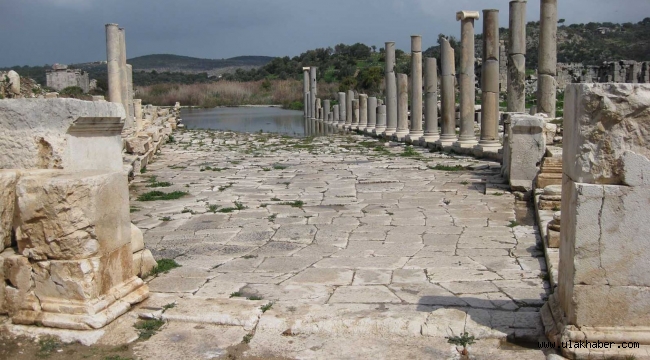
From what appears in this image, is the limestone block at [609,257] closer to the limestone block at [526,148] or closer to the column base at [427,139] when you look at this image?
the limestone block at [526,148]

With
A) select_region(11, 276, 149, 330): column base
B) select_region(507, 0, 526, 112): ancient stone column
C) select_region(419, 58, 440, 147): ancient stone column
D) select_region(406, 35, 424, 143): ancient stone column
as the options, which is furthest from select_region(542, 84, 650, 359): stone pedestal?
select_region(406, 35, 424, 143): ancient stone column

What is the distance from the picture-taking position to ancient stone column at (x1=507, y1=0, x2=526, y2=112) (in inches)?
658

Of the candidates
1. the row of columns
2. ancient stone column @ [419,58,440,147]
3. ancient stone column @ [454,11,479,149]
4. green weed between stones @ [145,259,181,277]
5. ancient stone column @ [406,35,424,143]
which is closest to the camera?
green weed between stones @ [145,259,181,277]

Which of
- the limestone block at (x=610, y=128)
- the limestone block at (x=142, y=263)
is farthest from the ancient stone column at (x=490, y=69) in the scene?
the limestone block at (x=610, y=128)

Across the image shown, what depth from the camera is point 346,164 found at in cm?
1526

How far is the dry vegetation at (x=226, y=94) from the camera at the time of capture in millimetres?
64062

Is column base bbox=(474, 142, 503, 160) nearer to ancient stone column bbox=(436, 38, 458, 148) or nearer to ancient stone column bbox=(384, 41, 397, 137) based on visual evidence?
ancient stone column bbox=(436, 38, 458, 148)

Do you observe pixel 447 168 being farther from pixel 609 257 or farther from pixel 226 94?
pixel 226 94

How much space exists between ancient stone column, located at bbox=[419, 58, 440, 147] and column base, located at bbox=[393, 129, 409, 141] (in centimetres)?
225

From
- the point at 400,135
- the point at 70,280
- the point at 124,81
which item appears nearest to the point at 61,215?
the point at 70,280

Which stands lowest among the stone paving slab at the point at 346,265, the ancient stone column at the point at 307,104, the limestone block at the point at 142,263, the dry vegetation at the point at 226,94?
the stone paving slab at the point at 346,265

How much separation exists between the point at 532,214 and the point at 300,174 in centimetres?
582

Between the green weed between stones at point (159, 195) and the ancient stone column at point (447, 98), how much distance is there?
10.1 m

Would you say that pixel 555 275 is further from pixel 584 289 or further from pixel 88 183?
pixel 88 183
